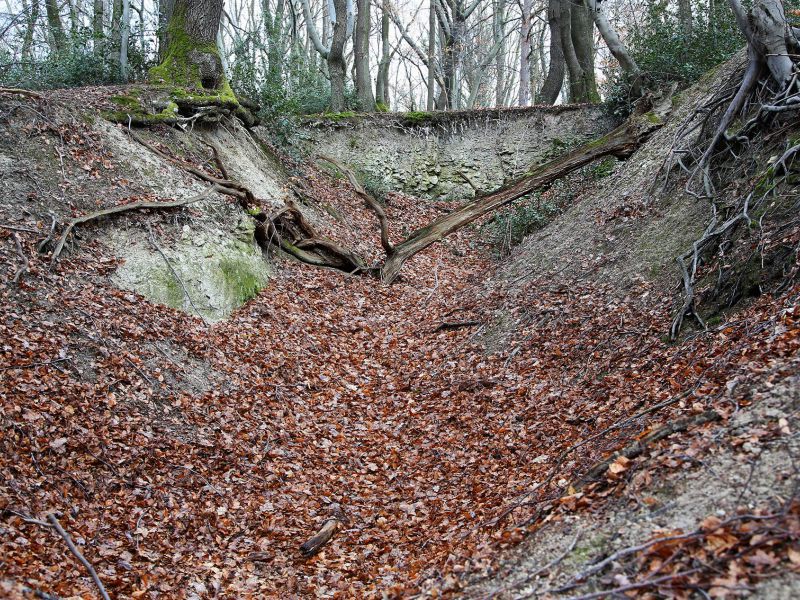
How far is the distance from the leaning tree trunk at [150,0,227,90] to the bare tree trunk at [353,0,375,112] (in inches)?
255

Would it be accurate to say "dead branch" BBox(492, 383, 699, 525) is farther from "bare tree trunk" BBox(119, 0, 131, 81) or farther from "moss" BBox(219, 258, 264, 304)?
"bare tree trunk" BBox(119, 0, 131, 81)

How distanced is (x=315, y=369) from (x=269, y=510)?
10.2ft

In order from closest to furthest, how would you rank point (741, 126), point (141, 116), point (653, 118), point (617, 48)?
point (741, 126)
point (141, 116)
point (653, 118)
point (617, 48)

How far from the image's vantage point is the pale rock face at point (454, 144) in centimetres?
1755

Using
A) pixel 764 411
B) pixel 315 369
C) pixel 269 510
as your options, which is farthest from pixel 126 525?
pixel 764 411

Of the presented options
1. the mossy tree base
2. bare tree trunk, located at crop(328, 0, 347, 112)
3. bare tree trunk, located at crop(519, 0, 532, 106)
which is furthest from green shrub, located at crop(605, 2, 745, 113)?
the mossy tree base

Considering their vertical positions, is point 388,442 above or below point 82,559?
below

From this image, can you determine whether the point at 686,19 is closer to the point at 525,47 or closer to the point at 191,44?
the point at 525,47

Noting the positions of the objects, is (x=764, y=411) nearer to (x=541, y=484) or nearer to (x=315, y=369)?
(x=541, y=484)

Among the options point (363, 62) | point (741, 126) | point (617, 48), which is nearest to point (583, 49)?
point (617, 48)

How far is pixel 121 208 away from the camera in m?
9.28

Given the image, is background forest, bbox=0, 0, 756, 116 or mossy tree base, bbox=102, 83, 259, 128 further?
background forest, bbox=0, 0, 756, 116

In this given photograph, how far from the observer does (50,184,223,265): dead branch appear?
820 cm

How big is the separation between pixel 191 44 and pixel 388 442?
943 cm
